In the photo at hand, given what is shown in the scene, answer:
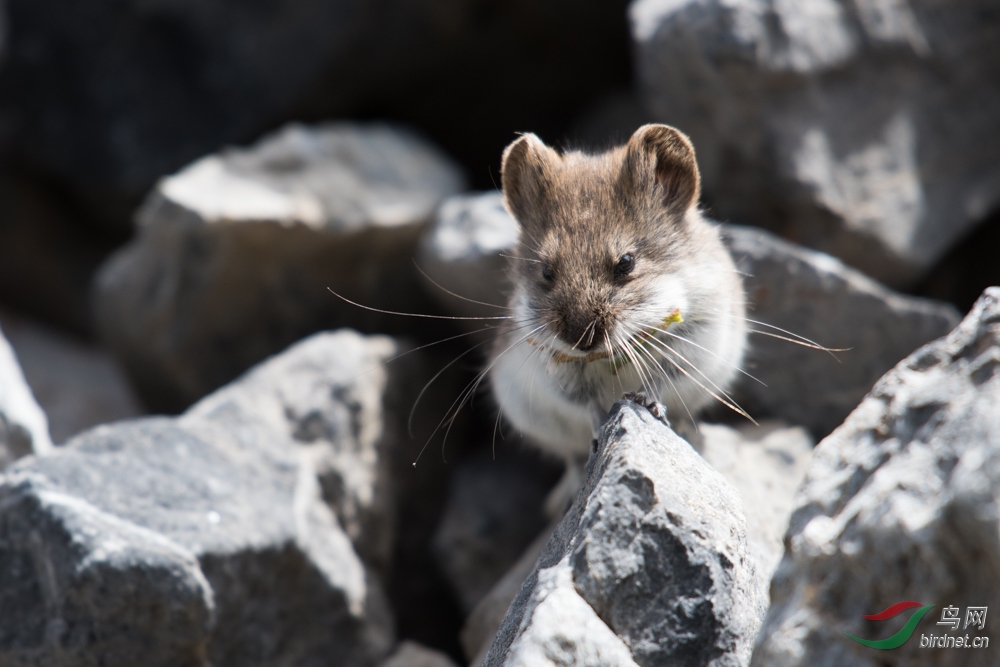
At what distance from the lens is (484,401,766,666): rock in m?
2.76

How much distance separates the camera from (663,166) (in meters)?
4.50

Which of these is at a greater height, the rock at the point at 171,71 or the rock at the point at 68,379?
the rock at the point at 171,71

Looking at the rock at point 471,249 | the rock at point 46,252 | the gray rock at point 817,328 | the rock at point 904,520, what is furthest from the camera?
the rock at point 46,252

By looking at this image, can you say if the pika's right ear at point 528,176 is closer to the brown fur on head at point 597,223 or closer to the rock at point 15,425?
the brown fur on head at point 597,223

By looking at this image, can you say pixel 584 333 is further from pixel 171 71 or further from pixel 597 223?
pixel 171 71

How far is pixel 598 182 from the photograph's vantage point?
4.38 m

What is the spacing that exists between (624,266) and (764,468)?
1.62 meters

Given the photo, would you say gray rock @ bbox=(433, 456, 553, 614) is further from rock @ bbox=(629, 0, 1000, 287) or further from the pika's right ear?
rock @ bbox=(629, 0, 1000, 287)

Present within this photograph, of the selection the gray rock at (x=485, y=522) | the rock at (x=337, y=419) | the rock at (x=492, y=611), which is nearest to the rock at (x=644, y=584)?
the rock at (x=492, y=611)

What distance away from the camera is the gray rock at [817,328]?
5324 millimetres

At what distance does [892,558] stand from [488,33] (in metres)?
6.93

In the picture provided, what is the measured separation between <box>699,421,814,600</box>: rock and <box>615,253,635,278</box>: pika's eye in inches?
40.2

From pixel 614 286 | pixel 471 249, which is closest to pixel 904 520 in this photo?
pixel 614 286

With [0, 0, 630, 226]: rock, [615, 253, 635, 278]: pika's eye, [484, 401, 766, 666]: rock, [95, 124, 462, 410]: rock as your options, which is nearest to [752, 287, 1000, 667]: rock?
[484, 401, 766, 666]: rock
